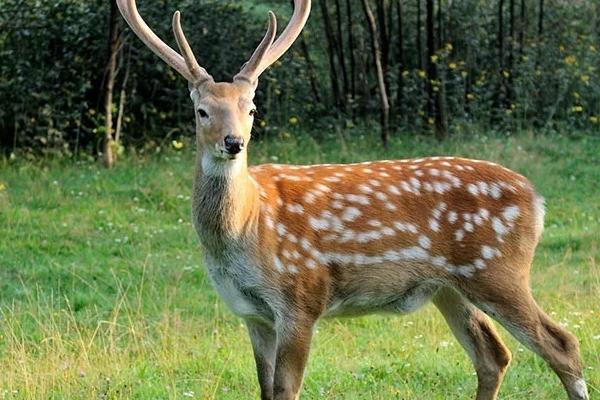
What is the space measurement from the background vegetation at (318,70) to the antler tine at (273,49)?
6.92 meters

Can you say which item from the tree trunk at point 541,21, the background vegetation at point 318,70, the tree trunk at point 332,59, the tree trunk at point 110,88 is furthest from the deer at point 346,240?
the tree trunk at point 541,21

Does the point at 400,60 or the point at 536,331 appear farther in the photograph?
the point at 400,60

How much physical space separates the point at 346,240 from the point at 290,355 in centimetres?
61

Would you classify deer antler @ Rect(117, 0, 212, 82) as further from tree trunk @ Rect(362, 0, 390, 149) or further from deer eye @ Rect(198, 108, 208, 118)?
tree trunk @ Rect(362, 0, 390, 149)

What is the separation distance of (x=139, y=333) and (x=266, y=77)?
335 inches

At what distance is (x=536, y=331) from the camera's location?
565 centimetres

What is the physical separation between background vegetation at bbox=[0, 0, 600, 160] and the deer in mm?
7298

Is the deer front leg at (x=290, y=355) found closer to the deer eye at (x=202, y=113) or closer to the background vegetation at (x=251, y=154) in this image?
the background vegetation at (x=251, y=154)

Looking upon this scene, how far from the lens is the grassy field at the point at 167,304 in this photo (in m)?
6.25

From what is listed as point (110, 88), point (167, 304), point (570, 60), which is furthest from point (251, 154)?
point (167, 304)

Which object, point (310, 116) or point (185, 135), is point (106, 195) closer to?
point (185, 135)

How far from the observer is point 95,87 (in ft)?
47.2

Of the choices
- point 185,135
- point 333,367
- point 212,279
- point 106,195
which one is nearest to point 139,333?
point 333,367

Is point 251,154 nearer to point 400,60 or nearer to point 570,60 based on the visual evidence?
point 400,60
